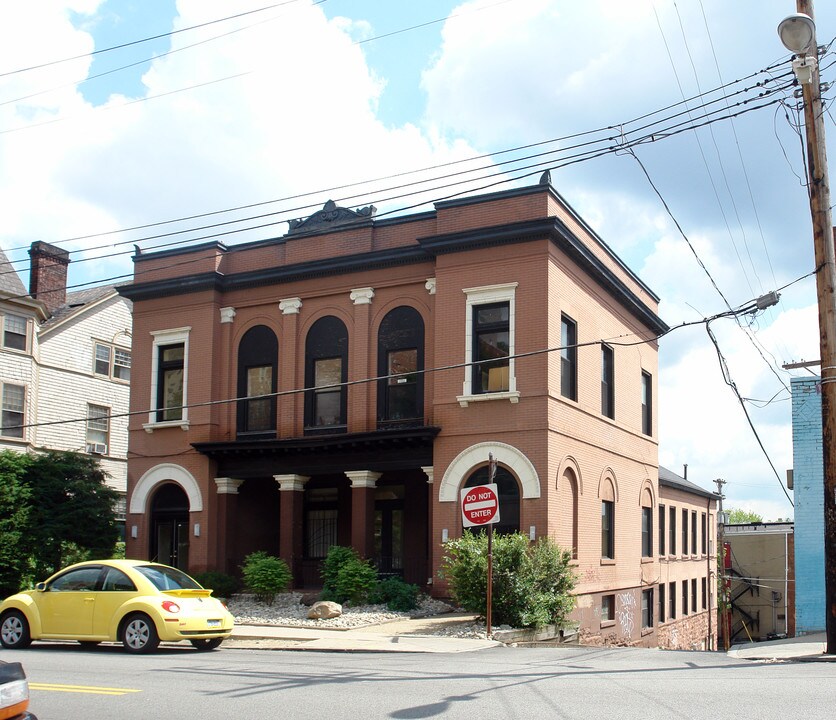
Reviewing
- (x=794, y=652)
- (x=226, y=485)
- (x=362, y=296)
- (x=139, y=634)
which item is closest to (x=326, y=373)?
(x=362, y=296)

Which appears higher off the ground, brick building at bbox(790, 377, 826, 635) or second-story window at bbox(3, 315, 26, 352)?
second-story window at bbox(3, 315, 26, 352)

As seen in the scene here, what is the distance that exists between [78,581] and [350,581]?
8221mm

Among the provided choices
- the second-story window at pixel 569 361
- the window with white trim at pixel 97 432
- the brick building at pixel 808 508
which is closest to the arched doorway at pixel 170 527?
the second-story window at pixel 569 361

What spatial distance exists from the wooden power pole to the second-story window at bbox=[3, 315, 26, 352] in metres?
29.9

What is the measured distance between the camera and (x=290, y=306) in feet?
92.5

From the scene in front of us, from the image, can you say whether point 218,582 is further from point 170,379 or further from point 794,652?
point 794,652

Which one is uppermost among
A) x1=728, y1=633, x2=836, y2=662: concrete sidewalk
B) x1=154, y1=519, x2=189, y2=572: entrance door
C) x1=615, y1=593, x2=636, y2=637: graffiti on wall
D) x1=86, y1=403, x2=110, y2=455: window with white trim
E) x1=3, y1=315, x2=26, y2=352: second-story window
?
x1=3, y1=315, x2=26, y2=352: second-story window

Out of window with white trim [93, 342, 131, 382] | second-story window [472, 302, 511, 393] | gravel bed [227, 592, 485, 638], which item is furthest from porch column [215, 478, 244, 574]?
window with white trim [93, 342, 131, 382]

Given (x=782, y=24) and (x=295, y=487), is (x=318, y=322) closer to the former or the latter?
(x=295, y=487)

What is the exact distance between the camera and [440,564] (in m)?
24.0

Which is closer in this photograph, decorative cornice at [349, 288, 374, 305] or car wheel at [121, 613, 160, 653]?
car wheel at [121, 613, 160, 653]

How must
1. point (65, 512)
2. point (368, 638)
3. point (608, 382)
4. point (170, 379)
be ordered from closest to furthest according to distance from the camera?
point (368, 638) → point (608, 382) → point (65, 512) → point (170, 379)

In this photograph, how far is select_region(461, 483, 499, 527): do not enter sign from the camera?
1848 centimetres

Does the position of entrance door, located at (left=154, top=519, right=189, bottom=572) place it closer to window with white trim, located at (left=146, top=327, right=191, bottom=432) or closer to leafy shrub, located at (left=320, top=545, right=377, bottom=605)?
window with white trim, located at (left=146, top=327, right=191, bottom=432)
